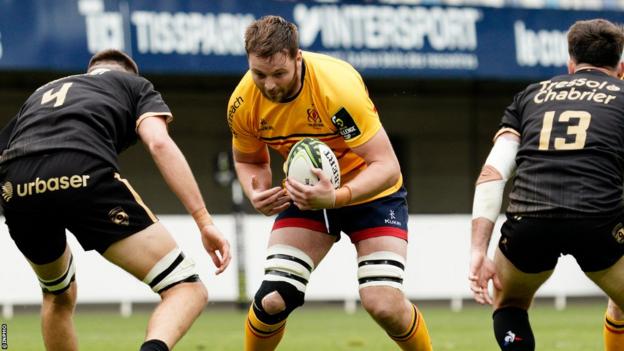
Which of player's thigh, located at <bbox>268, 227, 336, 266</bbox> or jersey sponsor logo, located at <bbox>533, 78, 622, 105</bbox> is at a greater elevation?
jersey sponsor logo, located at <bbox>533, 78, 622, 105</bbox>

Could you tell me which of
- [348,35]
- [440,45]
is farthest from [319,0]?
[440,45]

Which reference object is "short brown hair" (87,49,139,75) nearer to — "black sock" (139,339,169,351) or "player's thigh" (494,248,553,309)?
"black sock" (139,339,169,351)

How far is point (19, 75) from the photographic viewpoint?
1853cm

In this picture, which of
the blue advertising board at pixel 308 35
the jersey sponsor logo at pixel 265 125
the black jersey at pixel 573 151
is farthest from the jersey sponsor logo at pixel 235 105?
the blue advertising board at pixel 308 35

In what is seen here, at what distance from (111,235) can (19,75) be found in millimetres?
13392

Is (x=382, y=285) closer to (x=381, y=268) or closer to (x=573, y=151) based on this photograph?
(x=381, y=268)

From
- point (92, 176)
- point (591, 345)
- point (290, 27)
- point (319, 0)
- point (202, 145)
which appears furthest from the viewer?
point (202, 145)

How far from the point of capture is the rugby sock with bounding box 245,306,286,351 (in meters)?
6.68

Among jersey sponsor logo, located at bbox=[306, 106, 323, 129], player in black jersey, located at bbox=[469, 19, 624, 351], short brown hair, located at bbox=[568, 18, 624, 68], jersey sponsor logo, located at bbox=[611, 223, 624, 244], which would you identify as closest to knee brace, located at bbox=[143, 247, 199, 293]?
jersey sponsor logo, located at bbox=[306, 106, 323, 129]

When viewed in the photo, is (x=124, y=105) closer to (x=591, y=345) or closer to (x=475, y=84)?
(x=591, y=345)

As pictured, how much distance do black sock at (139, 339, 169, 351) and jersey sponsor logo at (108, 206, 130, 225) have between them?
0.64 meters

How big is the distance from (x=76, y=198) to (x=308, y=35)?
10847 millimetres

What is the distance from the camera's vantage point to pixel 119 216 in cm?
576

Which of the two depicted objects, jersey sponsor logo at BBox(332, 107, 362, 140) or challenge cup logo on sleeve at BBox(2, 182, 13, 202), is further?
jersey sponsor logo at BBox(332, 107, 362, 140)
